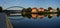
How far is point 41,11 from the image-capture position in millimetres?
32875

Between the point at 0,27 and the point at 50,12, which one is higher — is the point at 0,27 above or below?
above

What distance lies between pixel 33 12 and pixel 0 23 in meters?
29.4

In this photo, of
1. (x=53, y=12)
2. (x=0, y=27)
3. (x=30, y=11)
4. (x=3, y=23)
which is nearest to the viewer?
(x=0, y=27)

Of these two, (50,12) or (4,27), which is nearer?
(4,27)

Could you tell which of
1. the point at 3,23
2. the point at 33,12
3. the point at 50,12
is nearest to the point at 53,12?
the point at 50,12

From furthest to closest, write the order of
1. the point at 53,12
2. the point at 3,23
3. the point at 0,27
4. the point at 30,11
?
the point at 53,12 < the point at 30,11 < the point at 3,23 < the point at 0,27

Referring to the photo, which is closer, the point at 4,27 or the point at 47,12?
the point at 4,27

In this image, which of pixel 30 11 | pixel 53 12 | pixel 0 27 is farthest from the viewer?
pixel 53 12

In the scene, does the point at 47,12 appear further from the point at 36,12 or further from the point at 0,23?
the point at 0,23

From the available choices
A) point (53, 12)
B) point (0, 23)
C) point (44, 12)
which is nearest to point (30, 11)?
point (44, 12)

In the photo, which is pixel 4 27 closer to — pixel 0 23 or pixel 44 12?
pixel 0 23

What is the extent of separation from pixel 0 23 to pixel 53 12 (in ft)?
106

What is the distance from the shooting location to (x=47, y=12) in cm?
3319

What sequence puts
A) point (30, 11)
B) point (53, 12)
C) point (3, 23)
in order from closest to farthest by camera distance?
point (3, 23) < point (30, 11) < point (53, 12)
